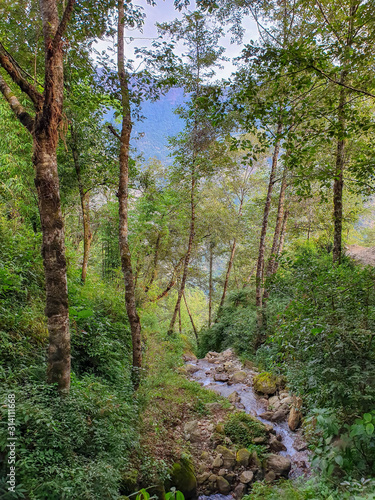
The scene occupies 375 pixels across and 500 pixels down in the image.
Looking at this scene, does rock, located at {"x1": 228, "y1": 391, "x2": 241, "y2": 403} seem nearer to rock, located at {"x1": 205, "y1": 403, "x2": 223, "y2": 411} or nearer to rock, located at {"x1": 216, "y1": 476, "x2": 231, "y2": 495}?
rock, located at {"x1": 205, "y1": 403, "x2": 223, "y2": 411}

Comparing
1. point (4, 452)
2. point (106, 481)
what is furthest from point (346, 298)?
point (4, 452)

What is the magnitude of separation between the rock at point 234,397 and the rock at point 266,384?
2.49ft

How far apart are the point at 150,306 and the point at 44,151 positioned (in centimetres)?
755

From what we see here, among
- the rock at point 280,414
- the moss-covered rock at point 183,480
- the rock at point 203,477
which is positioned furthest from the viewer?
the rock at point 280,414

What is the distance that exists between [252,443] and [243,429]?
411 millimetres

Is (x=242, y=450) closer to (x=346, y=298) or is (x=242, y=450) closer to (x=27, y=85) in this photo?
(x=346, y=298)

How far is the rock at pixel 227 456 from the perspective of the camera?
547 cm

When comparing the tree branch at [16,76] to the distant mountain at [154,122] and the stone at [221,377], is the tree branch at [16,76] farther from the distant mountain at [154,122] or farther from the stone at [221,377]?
the stone at [221,377]

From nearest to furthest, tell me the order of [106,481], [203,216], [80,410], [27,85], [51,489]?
1. [51,489]
2. [106,481]
3. [27,85]
4. [80,410]
5. [203,216]

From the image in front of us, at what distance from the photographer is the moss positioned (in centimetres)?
624

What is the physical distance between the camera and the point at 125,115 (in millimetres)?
5836

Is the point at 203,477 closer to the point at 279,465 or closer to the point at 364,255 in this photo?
the point at 279,465

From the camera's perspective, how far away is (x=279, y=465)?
17.3 feet

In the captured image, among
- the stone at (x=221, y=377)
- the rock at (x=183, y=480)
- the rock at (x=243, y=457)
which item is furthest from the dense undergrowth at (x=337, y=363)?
the stone at (x=221, y=377)
